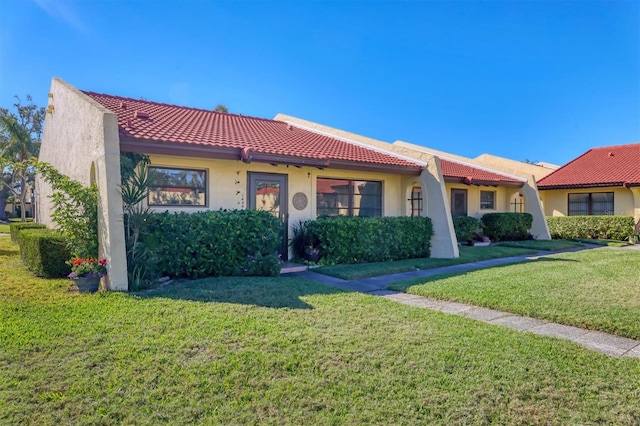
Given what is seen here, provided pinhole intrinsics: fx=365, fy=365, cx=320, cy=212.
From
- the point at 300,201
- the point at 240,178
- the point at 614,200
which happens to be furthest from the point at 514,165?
the point at 240,178

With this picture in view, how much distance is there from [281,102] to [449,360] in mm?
19082

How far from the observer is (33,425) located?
2.70m

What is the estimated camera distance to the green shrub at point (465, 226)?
16000 mm

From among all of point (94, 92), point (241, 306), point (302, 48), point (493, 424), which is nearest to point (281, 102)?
point (302, 48)

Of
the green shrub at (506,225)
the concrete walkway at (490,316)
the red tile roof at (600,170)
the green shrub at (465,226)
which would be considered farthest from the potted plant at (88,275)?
the red tile roof at (600,170)

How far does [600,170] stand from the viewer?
21938mm

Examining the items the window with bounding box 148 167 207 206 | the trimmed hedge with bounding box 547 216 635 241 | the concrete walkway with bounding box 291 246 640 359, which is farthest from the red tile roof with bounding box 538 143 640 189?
the window with bounding box 148 167 207 206

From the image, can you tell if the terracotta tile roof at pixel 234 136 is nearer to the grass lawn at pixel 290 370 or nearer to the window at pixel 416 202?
the window at pixel 416 202

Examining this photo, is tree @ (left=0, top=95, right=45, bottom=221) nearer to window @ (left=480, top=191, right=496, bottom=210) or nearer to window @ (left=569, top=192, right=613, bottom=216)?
window @ (left=480, top=191, right=496, bottom=210)

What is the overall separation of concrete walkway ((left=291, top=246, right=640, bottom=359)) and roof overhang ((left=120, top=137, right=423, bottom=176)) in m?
3.12

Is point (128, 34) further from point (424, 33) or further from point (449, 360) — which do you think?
point (449, 360)

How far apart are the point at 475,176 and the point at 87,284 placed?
15.6 meters

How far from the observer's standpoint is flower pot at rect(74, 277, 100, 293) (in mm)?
6727

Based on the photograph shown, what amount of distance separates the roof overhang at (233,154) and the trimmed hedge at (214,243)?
1576 millimetres
